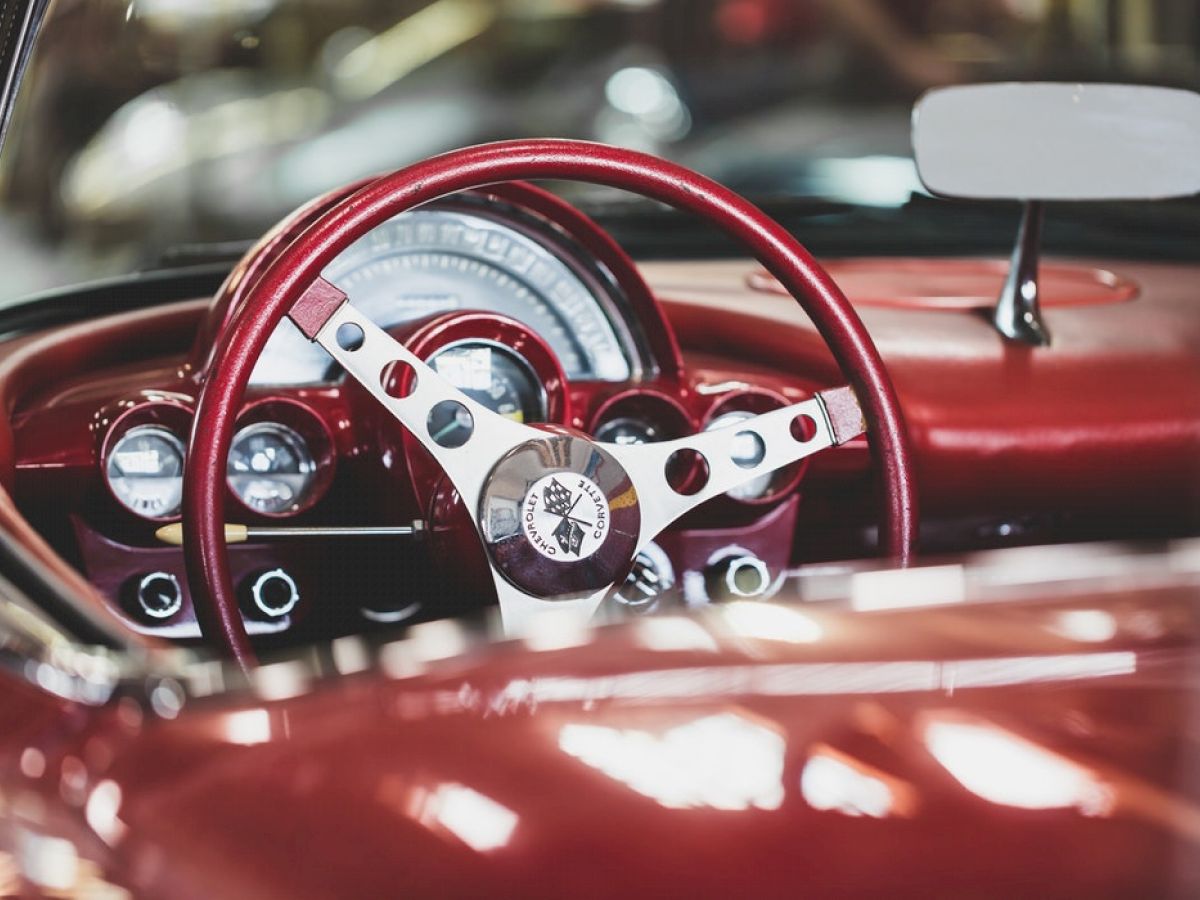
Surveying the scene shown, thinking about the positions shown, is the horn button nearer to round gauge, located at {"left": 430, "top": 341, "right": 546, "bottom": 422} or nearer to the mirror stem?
round gauge, located at {"left": 430, "top": 341, "right": 546, "bottom": 422}

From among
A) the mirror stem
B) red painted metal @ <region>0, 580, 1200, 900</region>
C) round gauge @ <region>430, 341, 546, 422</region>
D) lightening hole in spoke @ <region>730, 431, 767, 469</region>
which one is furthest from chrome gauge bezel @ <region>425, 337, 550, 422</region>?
red painted metal @ <region>0, 580, 1200, 900</region>

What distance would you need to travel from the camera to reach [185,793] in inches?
25.5

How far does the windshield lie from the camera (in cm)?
225

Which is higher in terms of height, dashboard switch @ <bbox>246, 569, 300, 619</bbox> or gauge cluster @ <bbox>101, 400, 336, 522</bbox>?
gauge cluster @ <bbox>101, 400, 336, 522</bbox>

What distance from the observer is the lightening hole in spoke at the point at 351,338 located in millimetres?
1207

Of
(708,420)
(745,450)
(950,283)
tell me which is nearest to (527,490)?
(708,420)

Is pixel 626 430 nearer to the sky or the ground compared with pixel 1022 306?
nearer to the ground

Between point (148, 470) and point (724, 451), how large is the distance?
574 millimetres

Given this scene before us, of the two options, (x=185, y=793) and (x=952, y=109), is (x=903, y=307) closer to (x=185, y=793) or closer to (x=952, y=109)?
(x=952, y=109)

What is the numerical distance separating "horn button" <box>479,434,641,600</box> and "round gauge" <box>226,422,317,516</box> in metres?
0.33

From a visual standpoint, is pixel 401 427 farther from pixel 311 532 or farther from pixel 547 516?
pixel 547 516

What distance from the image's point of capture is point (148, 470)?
1452 mm

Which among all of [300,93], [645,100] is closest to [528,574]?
[645,100]

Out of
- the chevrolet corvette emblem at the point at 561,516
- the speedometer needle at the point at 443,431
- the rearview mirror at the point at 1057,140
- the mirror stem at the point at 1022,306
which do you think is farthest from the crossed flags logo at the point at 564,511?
the mirror stem at the point at 1022,306
